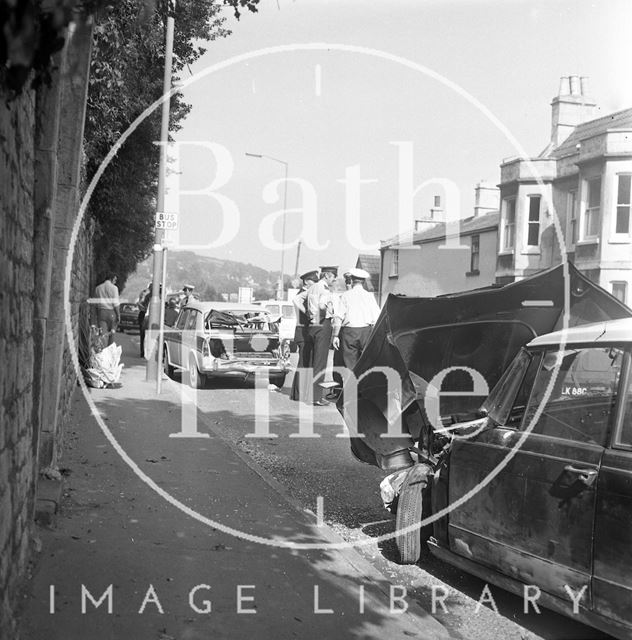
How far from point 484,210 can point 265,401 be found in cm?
3297

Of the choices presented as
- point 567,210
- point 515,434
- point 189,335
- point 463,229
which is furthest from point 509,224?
A: point 515,434

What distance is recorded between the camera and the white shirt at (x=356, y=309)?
40.7 ft

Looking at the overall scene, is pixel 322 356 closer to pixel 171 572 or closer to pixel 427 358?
pixel 427 358

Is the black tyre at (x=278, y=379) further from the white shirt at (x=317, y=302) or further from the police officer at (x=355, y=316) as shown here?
the police officer at (x=355, y=316)

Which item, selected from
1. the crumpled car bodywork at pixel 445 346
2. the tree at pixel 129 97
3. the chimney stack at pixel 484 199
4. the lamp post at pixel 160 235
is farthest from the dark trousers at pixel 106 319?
the chimney stack at pixel 484 199

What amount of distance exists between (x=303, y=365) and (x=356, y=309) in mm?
2068

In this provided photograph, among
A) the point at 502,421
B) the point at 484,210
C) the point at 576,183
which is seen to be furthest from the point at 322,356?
the point at 484,210

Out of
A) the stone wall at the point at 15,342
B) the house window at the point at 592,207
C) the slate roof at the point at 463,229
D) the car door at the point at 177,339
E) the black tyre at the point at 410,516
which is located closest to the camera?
the stone wall at the point at 15,342

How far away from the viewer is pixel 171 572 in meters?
5.28

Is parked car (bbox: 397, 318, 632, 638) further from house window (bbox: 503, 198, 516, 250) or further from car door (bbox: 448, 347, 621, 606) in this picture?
Answer: house window (bbox: 503, 198, 516, 250)

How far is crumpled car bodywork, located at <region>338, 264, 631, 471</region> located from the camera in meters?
6.45

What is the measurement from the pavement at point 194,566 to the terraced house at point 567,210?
67.2ft

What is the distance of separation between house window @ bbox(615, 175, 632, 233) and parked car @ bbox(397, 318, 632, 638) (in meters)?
25.4

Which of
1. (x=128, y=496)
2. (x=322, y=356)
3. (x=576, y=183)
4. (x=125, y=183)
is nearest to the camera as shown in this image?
(x=128, y=496)
